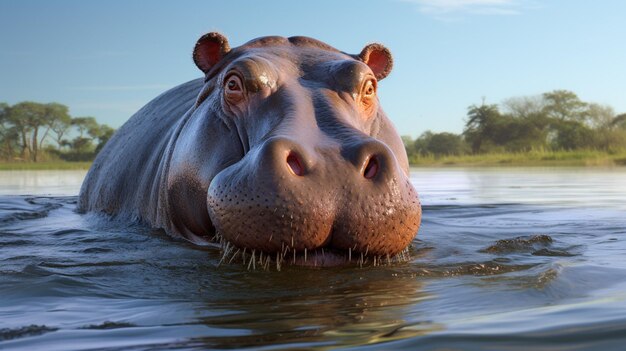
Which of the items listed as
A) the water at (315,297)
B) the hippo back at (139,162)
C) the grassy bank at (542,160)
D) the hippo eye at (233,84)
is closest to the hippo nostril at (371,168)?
the water at (315,297)

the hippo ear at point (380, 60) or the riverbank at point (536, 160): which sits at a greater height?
the hippo ear at point (380, 60)

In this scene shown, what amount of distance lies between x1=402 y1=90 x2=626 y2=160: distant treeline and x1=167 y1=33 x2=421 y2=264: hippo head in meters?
34.6

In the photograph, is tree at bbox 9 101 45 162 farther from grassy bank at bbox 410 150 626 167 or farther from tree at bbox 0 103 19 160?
grassy bank at bbox 410 150 626 167

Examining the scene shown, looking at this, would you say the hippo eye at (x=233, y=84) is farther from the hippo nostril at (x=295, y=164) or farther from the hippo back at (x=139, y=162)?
the hippo back at (x=139, y=162)

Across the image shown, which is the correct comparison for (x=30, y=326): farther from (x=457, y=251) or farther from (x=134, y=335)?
(x=457, y=251)

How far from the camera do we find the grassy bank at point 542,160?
27203 millimetres

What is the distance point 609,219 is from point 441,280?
3260mm

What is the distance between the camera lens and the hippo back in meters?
4.92

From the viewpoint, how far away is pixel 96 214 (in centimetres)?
591

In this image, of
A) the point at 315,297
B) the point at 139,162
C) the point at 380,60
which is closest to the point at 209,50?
the point at 380,60

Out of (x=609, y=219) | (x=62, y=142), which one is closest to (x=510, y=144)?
(x=62, y=142)

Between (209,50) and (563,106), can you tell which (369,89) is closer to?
(209,50)

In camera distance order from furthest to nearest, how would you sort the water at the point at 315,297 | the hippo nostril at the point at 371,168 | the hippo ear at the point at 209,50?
the hippo ear at the point at 209,50 → the hippo nostril at the point at 371,168 → the water at the point at 315,297

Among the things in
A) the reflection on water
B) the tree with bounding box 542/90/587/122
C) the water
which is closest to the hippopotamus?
the water
